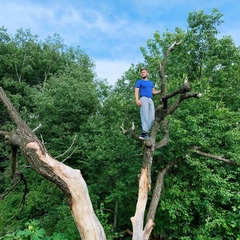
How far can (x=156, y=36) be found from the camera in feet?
34.6

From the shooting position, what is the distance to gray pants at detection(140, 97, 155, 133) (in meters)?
4.42

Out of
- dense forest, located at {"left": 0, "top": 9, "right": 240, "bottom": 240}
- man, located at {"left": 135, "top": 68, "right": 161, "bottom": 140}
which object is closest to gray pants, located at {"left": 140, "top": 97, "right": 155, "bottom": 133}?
man, located at {"left": 135, "top": 68, "right": 161, "bottom": 140}

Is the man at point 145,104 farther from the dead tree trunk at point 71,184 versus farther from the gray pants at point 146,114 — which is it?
the dead tree trunk at point 71,184

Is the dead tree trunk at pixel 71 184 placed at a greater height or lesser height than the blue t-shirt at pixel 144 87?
lesser

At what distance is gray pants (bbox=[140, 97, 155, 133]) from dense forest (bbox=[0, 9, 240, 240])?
1.02m

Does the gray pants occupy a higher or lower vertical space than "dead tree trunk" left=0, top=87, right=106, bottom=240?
higher

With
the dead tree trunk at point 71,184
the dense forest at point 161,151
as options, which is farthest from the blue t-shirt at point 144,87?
the dead tree trunk at point 71,184

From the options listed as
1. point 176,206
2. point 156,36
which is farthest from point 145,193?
point 156,36

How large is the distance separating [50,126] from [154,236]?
6.43 m

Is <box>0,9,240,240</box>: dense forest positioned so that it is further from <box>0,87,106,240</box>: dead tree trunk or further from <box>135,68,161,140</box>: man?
<box>135,68,161,140</box>: man

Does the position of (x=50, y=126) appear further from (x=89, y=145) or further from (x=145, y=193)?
(x=145, y=193)

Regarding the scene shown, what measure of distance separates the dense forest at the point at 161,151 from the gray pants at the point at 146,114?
3.34 feet

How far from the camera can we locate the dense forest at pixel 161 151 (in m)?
5.18

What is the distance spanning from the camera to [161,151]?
19.8 ft
